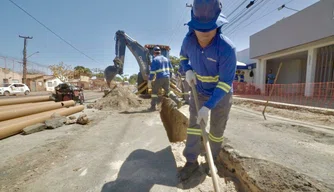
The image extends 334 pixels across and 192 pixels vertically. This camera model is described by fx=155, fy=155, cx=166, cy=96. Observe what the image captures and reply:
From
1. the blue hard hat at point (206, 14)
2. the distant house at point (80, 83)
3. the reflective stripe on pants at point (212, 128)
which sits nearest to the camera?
the blue hard hat at point (206, 14)

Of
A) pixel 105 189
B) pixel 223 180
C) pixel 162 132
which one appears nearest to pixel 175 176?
pixel 223 180

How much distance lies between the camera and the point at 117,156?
84.3 inches

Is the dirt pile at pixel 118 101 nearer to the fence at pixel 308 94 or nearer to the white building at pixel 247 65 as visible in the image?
the fence at pixel 308 94

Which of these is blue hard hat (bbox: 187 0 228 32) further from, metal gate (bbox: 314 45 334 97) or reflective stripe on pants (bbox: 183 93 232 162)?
metal gate (bbox: 314 45 334 97)

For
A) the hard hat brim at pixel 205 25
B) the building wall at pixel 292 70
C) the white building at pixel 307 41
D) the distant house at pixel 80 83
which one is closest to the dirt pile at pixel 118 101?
the hard hat brim at pixel 205 25

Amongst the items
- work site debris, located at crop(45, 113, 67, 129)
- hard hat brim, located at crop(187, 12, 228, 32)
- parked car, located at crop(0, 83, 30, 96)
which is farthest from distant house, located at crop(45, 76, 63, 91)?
hard hat brim, located at crop(187, 12, 228, 32)

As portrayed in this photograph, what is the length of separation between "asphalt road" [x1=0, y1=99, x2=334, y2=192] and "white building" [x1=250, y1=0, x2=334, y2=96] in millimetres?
6508

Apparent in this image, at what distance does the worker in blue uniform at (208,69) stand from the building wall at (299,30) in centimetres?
848

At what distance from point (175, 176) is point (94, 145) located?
4.84 ft

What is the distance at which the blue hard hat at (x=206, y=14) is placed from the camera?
4.81 ft

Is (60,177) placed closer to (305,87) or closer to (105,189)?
(105,189)

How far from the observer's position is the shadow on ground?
1.55m

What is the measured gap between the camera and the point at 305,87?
8156 millimetres

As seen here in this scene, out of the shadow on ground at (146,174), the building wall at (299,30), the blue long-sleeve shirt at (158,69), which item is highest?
the building wall at (299,30)
